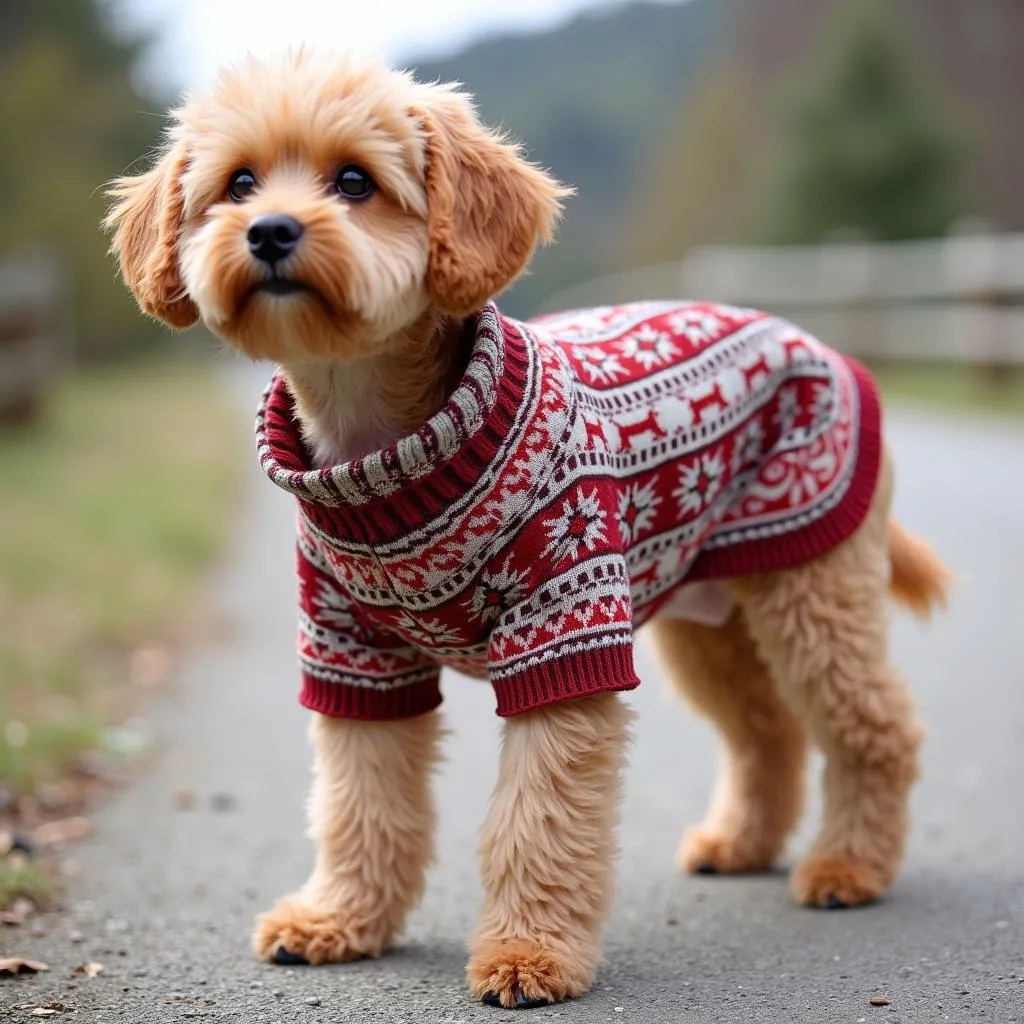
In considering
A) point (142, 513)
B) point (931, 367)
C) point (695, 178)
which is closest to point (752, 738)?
point (142, 513)

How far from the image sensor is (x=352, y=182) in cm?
324

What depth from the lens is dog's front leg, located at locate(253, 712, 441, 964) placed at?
381 centimetres

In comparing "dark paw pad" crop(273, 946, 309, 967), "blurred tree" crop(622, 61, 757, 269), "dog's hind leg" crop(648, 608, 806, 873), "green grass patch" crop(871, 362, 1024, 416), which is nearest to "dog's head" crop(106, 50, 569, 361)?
"dark paw pad" crop(273, 946, 309, 967)

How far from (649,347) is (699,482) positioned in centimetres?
37

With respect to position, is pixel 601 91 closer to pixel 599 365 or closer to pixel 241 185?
pixel 599 365

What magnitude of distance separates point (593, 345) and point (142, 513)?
22.6ft

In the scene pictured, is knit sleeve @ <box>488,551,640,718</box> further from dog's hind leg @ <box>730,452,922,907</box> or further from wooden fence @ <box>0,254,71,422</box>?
wooden fence @ <box>0,254,71,422</box>

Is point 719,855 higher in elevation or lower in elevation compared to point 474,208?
lower

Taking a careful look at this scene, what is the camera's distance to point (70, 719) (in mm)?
6039

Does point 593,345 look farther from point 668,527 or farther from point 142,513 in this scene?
point 142,513

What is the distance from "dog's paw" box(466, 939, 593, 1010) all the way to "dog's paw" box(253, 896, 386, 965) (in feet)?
1.44

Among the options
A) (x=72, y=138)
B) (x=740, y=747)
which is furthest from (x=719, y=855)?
(x=72, y=138)

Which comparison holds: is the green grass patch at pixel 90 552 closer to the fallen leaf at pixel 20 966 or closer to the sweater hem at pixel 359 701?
the fallen leaf at pixel 20 966

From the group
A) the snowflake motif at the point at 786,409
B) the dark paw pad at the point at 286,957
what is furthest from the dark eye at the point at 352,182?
the dark paw pad at the point at 286,957
